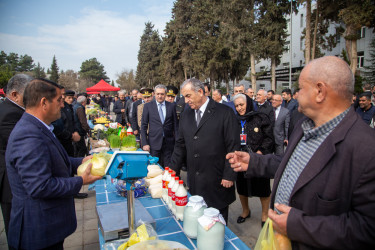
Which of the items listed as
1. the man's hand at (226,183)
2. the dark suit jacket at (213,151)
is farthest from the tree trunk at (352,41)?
the man's hand at (226,183)

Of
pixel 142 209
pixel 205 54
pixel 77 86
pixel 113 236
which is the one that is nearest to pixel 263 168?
pixel 142 209

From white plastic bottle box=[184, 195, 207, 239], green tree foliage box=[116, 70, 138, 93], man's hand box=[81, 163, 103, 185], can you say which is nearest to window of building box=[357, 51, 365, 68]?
white plastic bottle box=[184, 195, 207, 239]

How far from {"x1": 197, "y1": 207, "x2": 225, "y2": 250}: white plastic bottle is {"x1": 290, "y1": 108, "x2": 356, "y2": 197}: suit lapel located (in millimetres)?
507

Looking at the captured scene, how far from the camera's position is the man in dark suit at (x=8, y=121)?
7.54ft

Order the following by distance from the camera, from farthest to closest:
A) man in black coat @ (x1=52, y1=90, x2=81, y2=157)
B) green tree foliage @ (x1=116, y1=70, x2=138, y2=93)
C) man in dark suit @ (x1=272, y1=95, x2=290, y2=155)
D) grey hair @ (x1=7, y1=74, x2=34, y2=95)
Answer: green tree foliage @ (x1=116, y1=70, x2=138, y2=93) → man in dark suit @ (x1=272, y1=95, x2=290, y2=155) → man in black coat @ (x1=52, y1=90, x2=81, y2=157) → grey hair @ (x1=7, y1=74, x2=34, y2=95)

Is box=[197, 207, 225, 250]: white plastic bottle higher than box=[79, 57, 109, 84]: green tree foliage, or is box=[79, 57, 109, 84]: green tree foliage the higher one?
box=[79, 57, 109, 84]: green tree foliage

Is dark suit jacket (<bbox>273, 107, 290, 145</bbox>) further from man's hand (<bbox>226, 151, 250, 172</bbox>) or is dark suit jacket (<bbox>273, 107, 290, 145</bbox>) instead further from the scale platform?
the scale platform

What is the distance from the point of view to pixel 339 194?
113 cm

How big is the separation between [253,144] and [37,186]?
3007 millimetres

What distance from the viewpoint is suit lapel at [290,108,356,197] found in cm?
116

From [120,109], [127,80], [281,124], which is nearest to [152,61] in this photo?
[127,80]

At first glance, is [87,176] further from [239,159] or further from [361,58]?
[361,58]

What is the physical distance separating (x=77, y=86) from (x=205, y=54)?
46628 mm

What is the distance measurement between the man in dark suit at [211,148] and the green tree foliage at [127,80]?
58.4 metres
